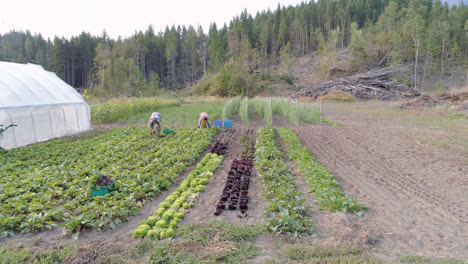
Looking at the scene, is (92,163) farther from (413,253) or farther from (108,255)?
(413,253)

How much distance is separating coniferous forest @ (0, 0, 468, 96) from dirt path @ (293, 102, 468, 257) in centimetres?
2304

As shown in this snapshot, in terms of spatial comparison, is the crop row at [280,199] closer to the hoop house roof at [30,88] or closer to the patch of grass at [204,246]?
the patch of grass at [204,246]

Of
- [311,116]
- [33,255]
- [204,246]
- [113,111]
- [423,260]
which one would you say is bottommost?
[423,260]

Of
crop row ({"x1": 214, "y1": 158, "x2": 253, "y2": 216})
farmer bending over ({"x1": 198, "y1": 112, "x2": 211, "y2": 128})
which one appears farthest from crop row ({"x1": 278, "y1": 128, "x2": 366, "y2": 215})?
farmer bending over ({"x1": 198, "y1": 112, "x2": 211, "y2": 128})

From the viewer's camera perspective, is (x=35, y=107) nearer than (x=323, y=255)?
No

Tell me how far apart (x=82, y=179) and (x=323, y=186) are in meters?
4.72

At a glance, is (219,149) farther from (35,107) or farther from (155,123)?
(35,107)

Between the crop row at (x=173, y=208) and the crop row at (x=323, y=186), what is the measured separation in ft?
7.05

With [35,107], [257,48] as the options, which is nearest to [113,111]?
[35,107]

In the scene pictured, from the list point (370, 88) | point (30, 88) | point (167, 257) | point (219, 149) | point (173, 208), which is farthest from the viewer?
point (370, 88)

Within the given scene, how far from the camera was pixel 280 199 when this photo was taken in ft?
16.8

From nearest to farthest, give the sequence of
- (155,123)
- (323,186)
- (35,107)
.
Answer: (323,186) → (35,107) → (155,123)

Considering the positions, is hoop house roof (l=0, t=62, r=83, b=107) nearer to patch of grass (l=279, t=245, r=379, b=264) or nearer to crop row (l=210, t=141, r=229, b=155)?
crop row (l=210, t=141, r=229, b=155)

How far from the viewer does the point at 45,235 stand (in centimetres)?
413
